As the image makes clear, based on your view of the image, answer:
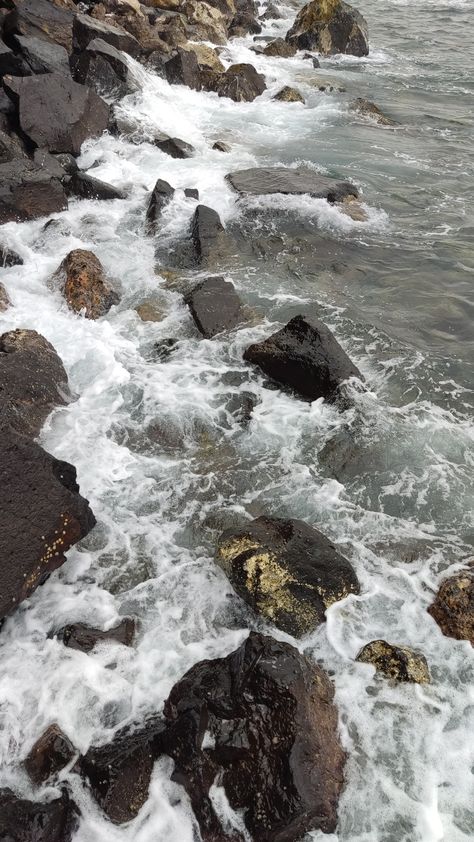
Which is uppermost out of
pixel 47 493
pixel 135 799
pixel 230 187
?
pixel 230 187

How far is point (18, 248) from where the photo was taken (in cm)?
762

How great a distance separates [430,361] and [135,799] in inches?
201

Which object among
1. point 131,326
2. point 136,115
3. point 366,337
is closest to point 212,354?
point 131,326

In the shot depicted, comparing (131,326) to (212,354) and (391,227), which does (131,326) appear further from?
(391,227)

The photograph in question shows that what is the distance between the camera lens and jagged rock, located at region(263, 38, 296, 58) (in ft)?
63.7

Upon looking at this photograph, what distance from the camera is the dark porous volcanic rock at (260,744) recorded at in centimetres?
274

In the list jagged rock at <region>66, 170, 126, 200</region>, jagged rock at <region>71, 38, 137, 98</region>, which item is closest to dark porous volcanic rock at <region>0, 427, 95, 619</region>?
jagged rock at <region>66, 170, 126, 200</region>

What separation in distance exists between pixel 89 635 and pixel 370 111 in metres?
15.1

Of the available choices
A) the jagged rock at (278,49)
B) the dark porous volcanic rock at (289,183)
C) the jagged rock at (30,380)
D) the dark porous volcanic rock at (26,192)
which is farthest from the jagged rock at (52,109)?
the jagged rock at (278,49)

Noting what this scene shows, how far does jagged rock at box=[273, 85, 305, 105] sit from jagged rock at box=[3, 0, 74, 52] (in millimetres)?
5579

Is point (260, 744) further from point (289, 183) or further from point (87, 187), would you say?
point (289, 183)

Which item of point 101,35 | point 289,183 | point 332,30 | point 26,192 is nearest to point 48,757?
point 26,192

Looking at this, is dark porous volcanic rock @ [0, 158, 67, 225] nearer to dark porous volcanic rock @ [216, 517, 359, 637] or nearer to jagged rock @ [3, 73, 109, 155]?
jagged rock @ [3, 73, 109, 155]

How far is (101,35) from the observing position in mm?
12906
